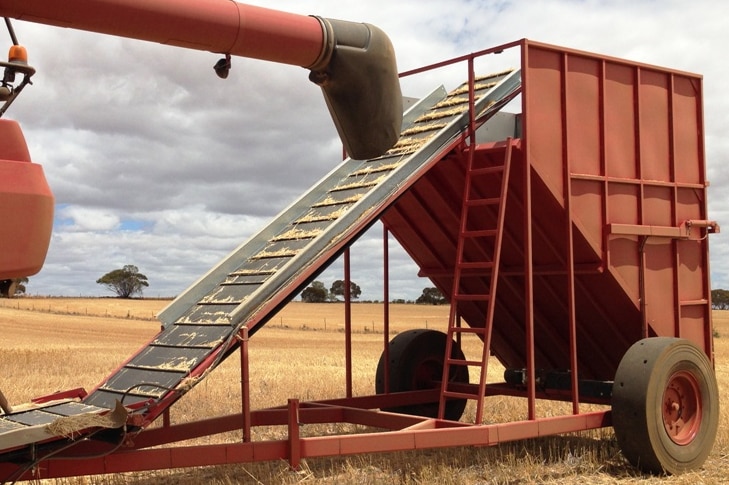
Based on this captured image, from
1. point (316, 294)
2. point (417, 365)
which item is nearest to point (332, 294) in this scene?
point (316, 294)

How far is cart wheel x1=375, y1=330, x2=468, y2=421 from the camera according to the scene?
9.90 m

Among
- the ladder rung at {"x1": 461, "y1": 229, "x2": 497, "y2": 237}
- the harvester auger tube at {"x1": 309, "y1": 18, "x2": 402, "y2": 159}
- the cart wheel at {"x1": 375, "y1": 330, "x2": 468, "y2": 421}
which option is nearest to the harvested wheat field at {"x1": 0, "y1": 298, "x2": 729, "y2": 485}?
the cart wheel at {"x1": 375, "y1": 330, "x2": 468, "y2": 421}

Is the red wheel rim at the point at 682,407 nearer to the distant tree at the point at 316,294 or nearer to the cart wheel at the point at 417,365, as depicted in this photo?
the cart wheel at the point at 417,365

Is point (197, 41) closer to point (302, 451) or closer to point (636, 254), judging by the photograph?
point (302, 451)

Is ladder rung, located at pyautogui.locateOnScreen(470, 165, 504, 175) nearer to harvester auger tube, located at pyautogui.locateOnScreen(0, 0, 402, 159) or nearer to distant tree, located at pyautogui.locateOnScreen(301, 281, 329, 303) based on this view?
harvester auger tube, located at pyautogui.locateOnScreen(0, 0, 402, 159)

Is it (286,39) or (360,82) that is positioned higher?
(286,39)

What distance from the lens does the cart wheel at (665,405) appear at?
7641 mm

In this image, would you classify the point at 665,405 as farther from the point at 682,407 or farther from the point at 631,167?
the point at 631,167

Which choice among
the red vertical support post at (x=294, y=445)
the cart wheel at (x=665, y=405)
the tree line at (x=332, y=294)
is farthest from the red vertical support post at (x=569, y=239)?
the tree line at (x=332, y=294)

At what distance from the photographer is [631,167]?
28.8 feet

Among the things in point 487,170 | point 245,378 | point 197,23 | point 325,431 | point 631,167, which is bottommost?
point 325,431

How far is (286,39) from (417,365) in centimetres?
575

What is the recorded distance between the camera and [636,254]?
867cm

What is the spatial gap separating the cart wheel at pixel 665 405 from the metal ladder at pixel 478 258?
130 centimetres
